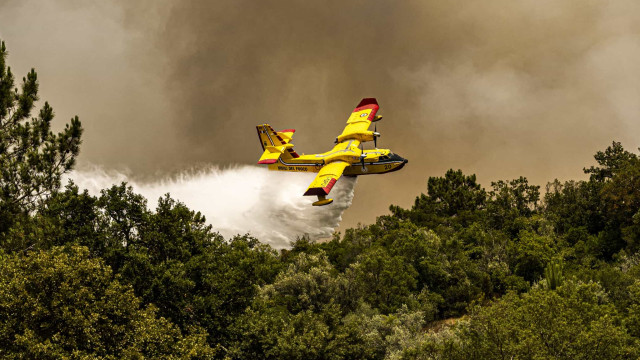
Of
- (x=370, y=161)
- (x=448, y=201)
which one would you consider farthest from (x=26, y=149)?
(x=448, y=201)

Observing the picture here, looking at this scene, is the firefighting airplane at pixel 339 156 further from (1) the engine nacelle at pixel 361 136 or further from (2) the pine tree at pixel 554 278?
(2) the pine tree at pixel 554 278

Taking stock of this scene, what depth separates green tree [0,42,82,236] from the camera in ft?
114

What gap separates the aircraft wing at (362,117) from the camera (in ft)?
183

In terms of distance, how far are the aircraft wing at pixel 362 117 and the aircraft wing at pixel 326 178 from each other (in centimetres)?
584

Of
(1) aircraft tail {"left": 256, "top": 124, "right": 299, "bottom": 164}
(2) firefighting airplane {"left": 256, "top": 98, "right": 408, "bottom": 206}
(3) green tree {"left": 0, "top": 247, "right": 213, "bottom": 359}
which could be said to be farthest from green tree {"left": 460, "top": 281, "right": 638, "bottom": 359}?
(1) aircraft tail {"left": 256, "top": 124, "right": 299, "bottom": 164}

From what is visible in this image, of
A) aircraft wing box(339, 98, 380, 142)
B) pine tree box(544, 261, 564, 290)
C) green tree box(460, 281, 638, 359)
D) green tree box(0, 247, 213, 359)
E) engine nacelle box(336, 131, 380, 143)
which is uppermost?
aircraft wing box(339, 98, 380, 142)

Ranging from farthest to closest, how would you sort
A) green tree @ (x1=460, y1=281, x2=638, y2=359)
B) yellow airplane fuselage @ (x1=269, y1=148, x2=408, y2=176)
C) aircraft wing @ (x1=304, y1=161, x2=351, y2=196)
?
1. yellow airplane fuselage @ (x1=269, y1=148, x2=408, y2=176)
2. aircraft wing @ (x1=304, y1=161, x2=351, y2=196)
3. green tree @ (x1=460, y1=281, x2=638, y2=359)

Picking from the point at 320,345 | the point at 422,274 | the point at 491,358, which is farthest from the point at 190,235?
the point at 422,274

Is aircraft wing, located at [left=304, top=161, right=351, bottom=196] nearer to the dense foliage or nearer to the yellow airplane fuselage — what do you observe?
the yellow airplane fuselage

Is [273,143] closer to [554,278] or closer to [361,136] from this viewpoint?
[361,136]

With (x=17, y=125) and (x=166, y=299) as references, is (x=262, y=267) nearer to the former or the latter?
(x=166, y=299)

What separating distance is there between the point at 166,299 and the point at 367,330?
12748 millimetres

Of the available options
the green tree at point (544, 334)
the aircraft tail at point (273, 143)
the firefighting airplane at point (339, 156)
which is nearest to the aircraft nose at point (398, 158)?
the firefighting airplane at point (339, 156)

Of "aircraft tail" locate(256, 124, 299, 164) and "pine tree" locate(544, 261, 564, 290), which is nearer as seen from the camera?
"pine tree" locate(544, 261, 564, 290)
